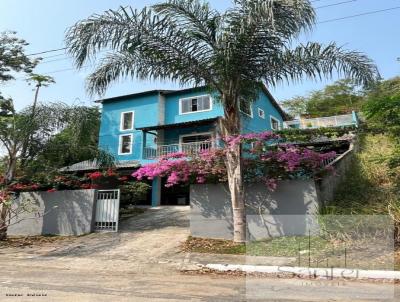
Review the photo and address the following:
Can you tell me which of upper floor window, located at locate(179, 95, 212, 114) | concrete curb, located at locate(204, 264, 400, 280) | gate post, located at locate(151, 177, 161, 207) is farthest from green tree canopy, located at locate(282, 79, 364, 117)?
concrete curb, located at locate(204, 264, 400, 280)

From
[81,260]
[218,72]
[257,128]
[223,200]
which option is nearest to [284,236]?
[223,200]

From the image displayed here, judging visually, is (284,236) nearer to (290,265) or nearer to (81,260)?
(290,265)

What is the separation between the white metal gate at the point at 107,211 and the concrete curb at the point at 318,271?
624 centimetres

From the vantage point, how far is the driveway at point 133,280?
5363 millimetres

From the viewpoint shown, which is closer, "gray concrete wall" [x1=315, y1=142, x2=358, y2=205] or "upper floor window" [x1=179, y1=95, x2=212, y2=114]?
"gray concrete wall" [x1=315, y1=142, x2=358, y2=205]

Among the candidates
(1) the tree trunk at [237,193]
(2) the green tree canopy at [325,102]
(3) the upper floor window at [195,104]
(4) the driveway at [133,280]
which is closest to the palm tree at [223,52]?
(1) the tree trunk at [237,193]

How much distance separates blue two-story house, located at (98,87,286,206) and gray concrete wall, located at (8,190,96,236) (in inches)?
333

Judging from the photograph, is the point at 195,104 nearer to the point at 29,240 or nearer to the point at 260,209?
the point at 29,240

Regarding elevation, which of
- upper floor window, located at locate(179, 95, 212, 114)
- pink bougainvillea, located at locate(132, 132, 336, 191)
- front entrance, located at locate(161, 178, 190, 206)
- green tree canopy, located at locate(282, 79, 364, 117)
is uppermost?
green tree canopy, located at locate(282, 79, 364, 117)

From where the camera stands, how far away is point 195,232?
11.1 meters

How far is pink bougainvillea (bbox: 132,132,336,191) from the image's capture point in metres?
9.98

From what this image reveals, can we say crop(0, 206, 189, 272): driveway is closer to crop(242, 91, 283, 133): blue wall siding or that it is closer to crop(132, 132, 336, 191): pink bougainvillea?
crop(132, 132, 336, 191): pink bougainvillea

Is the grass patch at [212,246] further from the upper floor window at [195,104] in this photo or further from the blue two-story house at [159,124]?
the upper floor window at [195,104]

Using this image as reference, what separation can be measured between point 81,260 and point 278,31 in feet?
23.7
